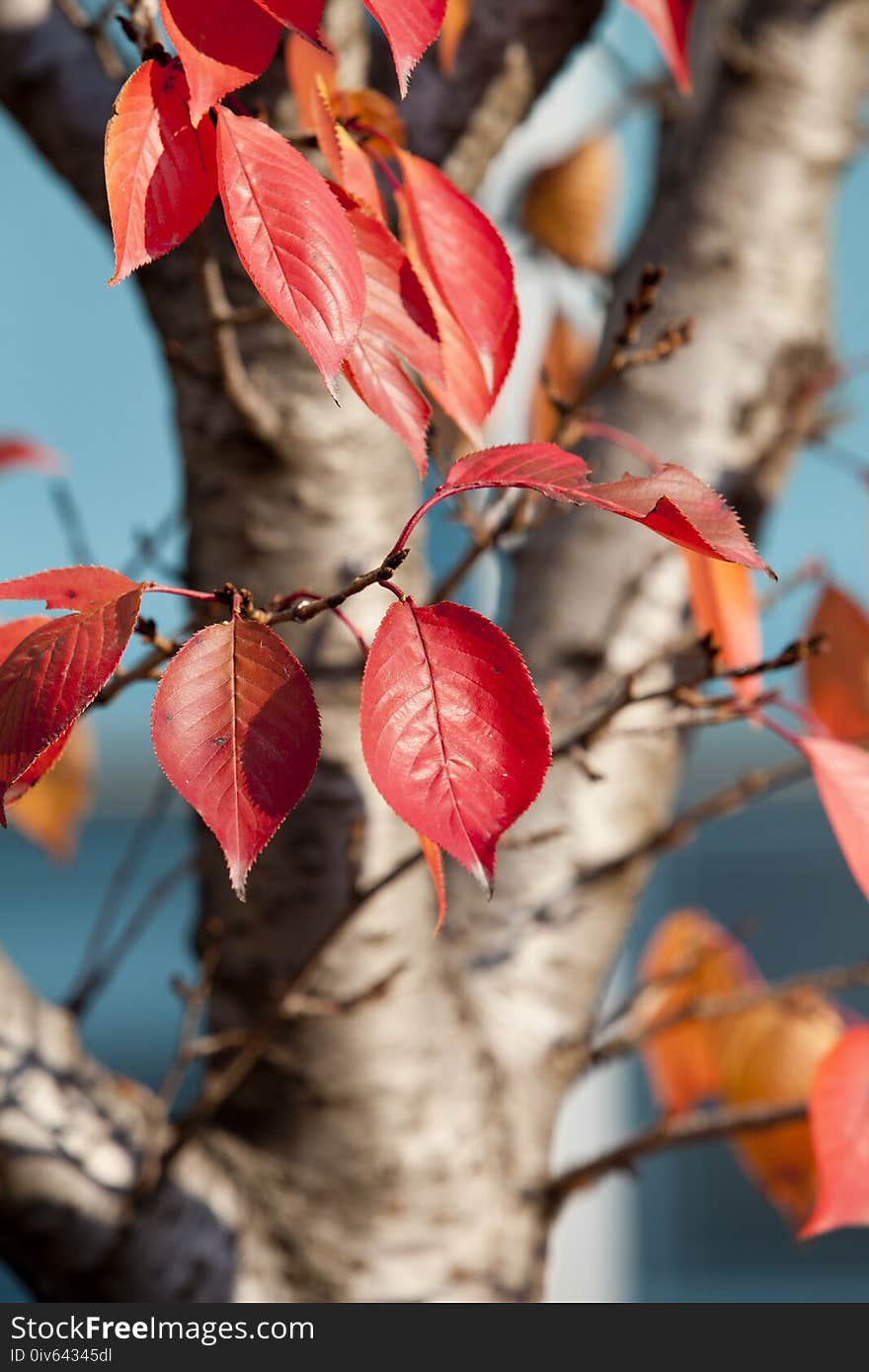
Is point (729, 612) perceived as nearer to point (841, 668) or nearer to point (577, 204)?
point (841, 668)

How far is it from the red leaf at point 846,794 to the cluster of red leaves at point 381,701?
138 millimetres

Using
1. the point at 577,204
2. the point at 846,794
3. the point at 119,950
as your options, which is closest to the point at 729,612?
the point at 846,794

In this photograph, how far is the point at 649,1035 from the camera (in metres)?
0.63

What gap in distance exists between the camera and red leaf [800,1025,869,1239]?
0.43 metres

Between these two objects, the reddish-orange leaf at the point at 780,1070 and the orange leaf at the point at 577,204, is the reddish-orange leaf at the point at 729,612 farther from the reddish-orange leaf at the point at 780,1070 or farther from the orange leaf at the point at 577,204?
the orange leaf at the point at 577,204

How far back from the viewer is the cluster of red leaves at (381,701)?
242 mm

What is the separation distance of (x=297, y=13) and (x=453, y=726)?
0.49ft

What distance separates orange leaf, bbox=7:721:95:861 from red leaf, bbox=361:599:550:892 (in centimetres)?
51

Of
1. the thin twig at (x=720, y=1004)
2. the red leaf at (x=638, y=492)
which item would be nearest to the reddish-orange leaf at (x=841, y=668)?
the thin twig at (x=720, y=1004)

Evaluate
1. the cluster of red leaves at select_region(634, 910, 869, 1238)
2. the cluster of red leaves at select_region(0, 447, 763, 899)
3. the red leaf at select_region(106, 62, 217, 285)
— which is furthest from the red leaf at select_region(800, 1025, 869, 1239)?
the red leaf at select_region(106, 62, 217, 285)

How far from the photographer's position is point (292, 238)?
10.0 inches

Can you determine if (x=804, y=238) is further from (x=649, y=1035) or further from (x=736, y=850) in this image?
(x=736, y=850)

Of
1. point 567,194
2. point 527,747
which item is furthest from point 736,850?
point 527,747

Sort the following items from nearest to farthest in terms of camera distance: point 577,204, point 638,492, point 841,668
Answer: point 638,492, point 841,668, point 577,204
